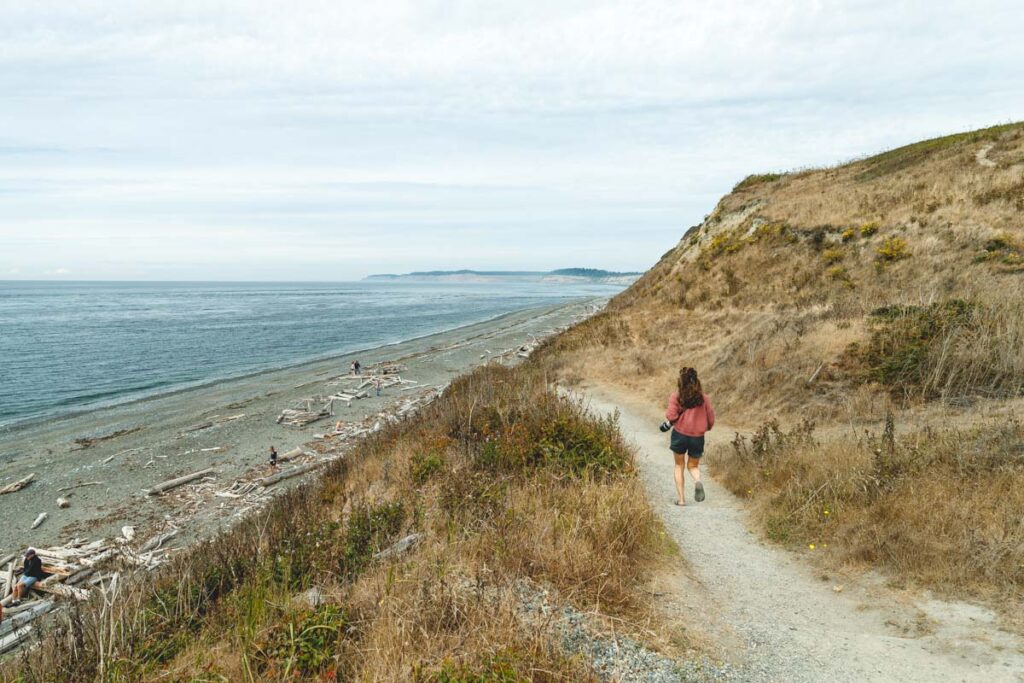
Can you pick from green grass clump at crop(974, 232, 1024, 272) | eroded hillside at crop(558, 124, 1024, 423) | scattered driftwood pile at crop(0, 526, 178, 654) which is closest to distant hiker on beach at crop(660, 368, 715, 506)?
eroded hillside at crop(558, 124, 1024, 423)

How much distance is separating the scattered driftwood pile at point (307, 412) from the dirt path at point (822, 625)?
776 inches

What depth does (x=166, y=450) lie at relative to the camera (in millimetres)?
20875

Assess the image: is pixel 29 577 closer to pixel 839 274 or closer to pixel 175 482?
pixel 175 482

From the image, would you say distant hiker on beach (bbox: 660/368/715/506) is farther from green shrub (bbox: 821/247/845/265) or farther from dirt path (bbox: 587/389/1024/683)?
green shrub (bbox: 821/247/845/265)

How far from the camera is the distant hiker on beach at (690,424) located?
29.4 feet

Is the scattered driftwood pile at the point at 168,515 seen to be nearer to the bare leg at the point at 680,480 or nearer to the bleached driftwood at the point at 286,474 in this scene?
the bleached driftwood at the point at 286,474

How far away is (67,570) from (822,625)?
14.0 meters

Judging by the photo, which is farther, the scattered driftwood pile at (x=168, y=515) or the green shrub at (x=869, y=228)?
the green shrub at (x=869, y=228)

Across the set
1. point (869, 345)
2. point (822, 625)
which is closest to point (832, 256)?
point (869, 345)

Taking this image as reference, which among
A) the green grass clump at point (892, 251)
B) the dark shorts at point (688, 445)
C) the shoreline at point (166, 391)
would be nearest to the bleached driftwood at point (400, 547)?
the dark shorts at point (688, 445)

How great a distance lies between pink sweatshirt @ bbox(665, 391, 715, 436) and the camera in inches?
354

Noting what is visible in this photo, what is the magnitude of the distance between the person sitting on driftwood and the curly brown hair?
13.0 m

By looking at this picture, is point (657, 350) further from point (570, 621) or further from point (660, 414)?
point (570, 621)

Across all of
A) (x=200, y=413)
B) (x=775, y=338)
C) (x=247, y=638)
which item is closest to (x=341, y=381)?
(x=200, y=413)
